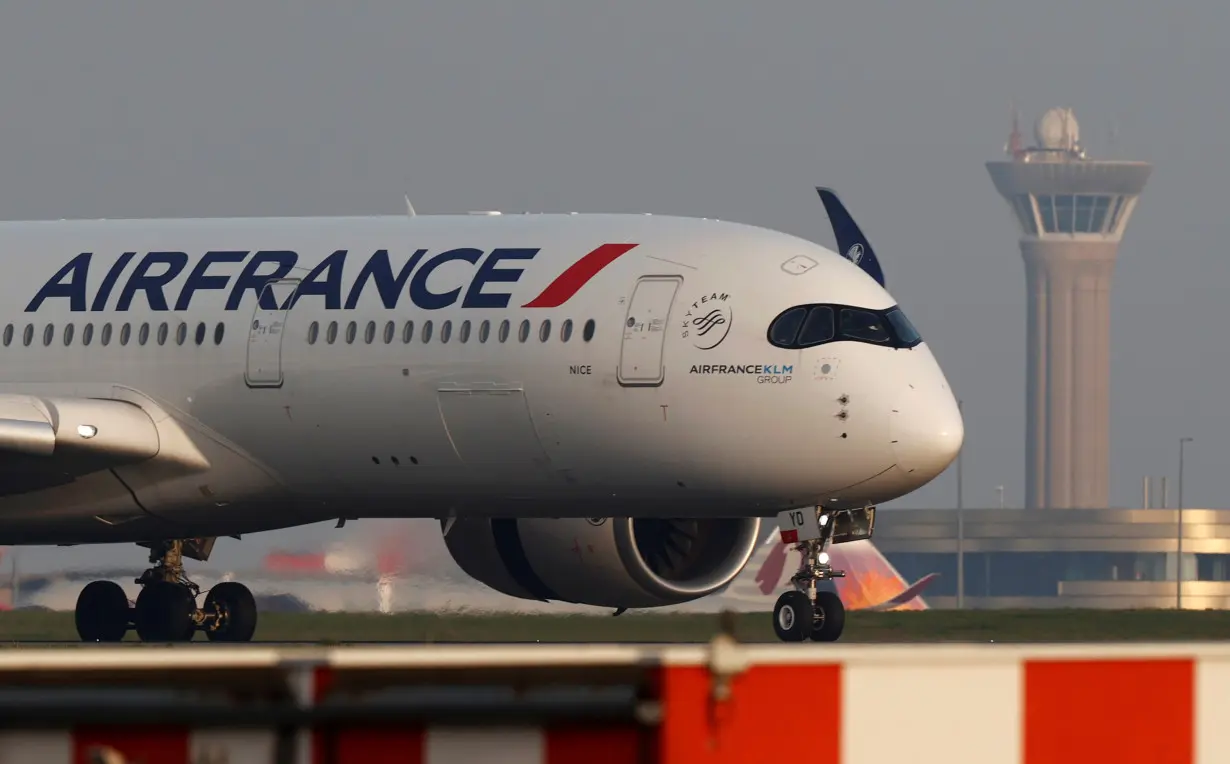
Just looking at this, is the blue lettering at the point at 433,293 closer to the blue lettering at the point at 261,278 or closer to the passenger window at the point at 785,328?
the blue lettering at the point at 261,278

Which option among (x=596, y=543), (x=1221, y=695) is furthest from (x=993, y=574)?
(x=1221, y=695)

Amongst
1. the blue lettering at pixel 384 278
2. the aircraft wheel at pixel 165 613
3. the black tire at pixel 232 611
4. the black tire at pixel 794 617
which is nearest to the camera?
the black tire at pixel 794 617

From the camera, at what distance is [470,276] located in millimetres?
23531

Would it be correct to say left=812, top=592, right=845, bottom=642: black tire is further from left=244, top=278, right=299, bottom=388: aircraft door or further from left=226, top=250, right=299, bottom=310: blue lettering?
left=226, top=250, right=299, bottom=310: blue lettering

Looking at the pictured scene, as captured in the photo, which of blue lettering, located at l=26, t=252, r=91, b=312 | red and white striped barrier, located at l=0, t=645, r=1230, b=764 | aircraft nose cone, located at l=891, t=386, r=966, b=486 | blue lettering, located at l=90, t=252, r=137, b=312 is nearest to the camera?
red and white striped barrier, located at l=0, t=645, r=1230, b=764

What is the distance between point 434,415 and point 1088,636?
667cm

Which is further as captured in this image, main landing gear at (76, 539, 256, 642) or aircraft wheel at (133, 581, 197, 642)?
main landing gear at (76, 539, 256, 642)

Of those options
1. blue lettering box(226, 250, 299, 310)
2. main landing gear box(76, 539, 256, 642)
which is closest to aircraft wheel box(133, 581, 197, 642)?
main landing gear box(76, 539, 256, 642)

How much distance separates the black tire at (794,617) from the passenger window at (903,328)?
267 cm

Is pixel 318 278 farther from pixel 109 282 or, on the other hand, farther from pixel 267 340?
pixel 109 282

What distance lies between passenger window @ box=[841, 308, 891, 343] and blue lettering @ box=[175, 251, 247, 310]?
648cm

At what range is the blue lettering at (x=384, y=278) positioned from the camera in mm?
23812

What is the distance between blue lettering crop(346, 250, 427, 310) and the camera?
938 inches

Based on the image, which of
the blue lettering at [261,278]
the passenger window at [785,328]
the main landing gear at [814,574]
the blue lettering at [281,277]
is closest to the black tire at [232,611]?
Answer: the blue lettering at [281,277]
